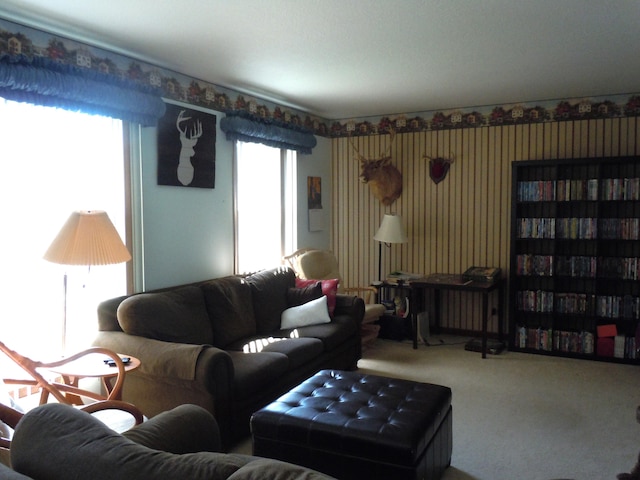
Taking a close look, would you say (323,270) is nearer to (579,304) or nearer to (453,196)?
(453,196)

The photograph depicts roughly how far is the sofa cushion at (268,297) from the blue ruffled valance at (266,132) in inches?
49.5

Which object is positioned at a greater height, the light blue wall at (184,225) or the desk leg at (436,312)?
the light blue wall at (184,225)

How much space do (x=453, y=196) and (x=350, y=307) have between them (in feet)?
6.50

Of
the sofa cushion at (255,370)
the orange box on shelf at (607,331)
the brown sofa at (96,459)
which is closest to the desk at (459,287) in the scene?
the orange box on shelf at (607,331)

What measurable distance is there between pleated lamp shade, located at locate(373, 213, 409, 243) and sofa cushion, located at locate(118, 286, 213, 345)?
2.46m

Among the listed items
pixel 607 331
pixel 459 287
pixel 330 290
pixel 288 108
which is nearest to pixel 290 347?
pixel 330 290

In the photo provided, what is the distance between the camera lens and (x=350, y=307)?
4836 mm

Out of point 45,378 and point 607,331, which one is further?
point 607,331

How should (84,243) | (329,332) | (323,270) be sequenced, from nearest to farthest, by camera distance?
(84,243), (329,332), (323,270)

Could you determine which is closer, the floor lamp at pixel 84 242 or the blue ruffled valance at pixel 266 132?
the floor lamp at pixel 84 242

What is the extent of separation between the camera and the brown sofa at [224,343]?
311cm

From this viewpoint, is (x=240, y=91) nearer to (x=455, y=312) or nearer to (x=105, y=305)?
(x=105, y=305)

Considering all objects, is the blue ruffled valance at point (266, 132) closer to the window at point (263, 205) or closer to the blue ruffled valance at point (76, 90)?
the window at point (263, 205)

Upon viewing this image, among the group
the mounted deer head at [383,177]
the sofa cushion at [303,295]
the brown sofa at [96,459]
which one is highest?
the mounted deer head at [383,177]
